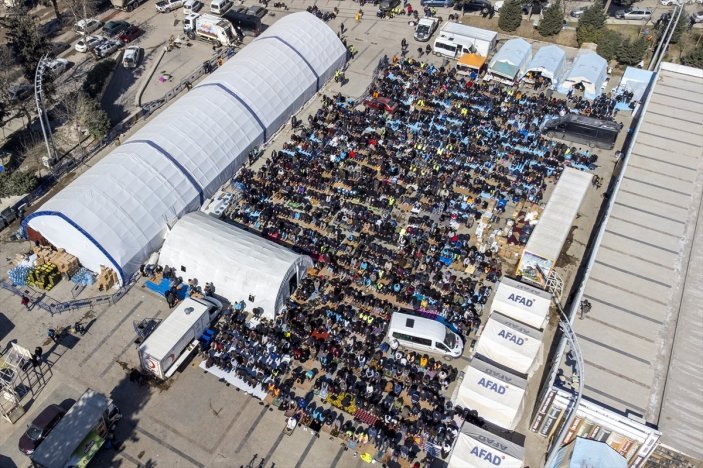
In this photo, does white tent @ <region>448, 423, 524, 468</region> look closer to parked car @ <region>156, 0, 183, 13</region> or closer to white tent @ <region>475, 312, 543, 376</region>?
white tent @ <region>475, 312, 543, 376</region>

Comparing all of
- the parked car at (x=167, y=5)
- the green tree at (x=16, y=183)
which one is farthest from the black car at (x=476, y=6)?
the green tree at (x=16, y=183)

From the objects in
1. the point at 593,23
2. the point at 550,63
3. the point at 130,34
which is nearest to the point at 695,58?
the point at 593,23

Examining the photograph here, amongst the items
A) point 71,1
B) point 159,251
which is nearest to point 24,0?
point 71,1

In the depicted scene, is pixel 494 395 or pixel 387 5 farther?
pixel 387 5

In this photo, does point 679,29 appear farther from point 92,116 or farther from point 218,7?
point 92,116

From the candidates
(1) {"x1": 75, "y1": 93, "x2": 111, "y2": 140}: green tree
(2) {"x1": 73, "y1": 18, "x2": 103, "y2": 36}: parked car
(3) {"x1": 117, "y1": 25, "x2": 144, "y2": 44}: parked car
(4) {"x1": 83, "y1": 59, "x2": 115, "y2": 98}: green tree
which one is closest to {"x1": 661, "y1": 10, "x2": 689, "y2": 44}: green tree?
(3) {"x1": 117, "y1": 25, "x2": 144, "y2": 44}: parked car

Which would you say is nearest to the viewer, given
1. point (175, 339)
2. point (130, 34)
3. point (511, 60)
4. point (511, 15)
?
point (175, 339)

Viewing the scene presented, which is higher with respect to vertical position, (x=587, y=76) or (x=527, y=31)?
(x=527, y=31)
